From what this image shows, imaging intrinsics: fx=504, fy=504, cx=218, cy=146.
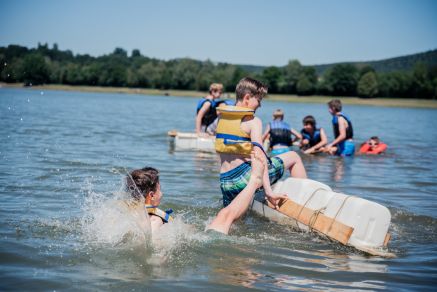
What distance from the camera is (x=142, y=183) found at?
5.00 m

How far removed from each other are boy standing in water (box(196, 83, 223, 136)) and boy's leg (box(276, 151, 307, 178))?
604cm

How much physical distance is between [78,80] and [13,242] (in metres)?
94.6

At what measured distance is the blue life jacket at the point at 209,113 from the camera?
41.6 feet

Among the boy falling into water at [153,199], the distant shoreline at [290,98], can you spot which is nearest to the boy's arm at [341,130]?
the boy falling into water at [153,199]

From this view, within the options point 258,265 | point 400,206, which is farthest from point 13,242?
point 400,206

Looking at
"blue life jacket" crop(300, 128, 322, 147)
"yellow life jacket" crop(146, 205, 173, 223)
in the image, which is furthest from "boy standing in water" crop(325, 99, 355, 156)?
"yellow life jacket" crop(146, 205, 173, 223)

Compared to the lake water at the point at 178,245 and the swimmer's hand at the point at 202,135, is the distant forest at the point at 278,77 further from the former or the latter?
the lake water at the point at 178,245

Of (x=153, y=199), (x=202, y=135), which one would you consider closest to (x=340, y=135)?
(x=202, y=135)

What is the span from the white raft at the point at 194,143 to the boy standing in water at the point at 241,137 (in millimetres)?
7313

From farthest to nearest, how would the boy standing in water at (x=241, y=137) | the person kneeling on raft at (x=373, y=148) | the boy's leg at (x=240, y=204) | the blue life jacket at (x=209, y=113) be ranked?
the person kneeling on raft at (x=373, y=148)
the blue life jacket at (x=209, y=113)
the boy standing in water at (x=241, y=137)
the boy's leg at (x=240, y=204)

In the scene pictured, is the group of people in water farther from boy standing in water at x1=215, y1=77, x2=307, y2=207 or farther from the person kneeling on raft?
the person kneeling on raft

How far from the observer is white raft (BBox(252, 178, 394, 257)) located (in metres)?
5.19

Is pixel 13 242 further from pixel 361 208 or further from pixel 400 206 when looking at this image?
pixel 400 206

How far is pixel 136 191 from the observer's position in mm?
4980
